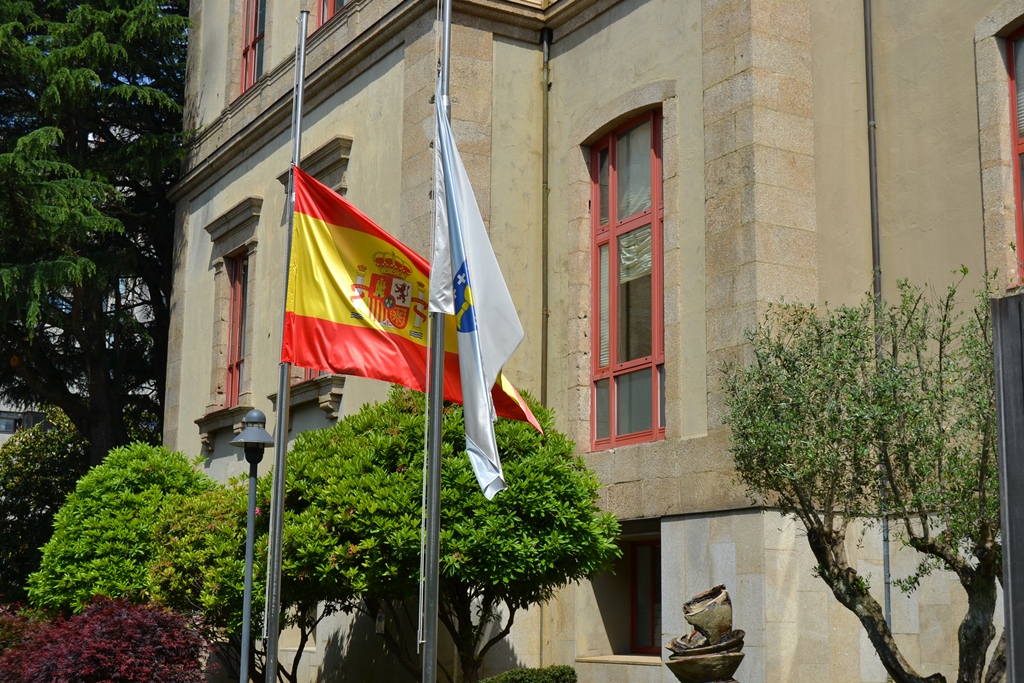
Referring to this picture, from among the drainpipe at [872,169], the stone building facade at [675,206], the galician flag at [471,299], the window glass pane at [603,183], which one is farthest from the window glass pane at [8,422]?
the galician flag at [471,299]

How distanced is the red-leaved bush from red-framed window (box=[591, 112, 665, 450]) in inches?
213

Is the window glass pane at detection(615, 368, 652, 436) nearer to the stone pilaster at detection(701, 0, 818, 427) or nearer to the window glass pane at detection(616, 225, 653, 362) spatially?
the window glass pane at detection(616, 225, 653, 362)

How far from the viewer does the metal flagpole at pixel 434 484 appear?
9719 mm

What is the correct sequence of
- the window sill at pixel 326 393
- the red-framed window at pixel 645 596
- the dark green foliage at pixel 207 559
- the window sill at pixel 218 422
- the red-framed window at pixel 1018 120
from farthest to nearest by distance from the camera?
1. the window sill at pixel 218 422
2. the window sill at pixel 326 393
3. the red-framed window at pixel 645 596
4. the dark green foliage at pixel 207 559
5. the red-framed window at pixel 1018 120

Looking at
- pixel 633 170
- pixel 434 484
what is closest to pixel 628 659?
pixel 633 170

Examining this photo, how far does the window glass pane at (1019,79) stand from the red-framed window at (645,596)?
6.29 metres

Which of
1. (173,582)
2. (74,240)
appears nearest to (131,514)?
(173,582)

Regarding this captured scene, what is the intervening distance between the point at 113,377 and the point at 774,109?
18740 millimetres

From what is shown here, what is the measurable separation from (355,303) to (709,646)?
162 inches

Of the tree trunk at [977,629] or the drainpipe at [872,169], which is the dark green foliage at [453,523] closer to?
the drainpipe at [872,169]

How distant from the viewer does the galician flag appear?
10.4 meters

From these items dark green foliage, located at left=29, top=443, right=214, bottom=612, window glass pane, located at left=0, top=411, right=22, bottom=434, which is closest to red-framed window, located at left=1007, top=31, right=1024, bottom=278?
dark green foliage, located at left=29, top=443, right=214, bottom=612

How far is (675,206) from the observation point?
51.4 feet

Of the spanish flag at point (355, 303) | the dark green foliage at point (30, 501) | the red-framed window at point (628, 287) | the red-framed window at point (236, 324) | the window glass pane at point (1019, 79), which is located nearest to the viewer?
the spanish flag at point (355, 303)
